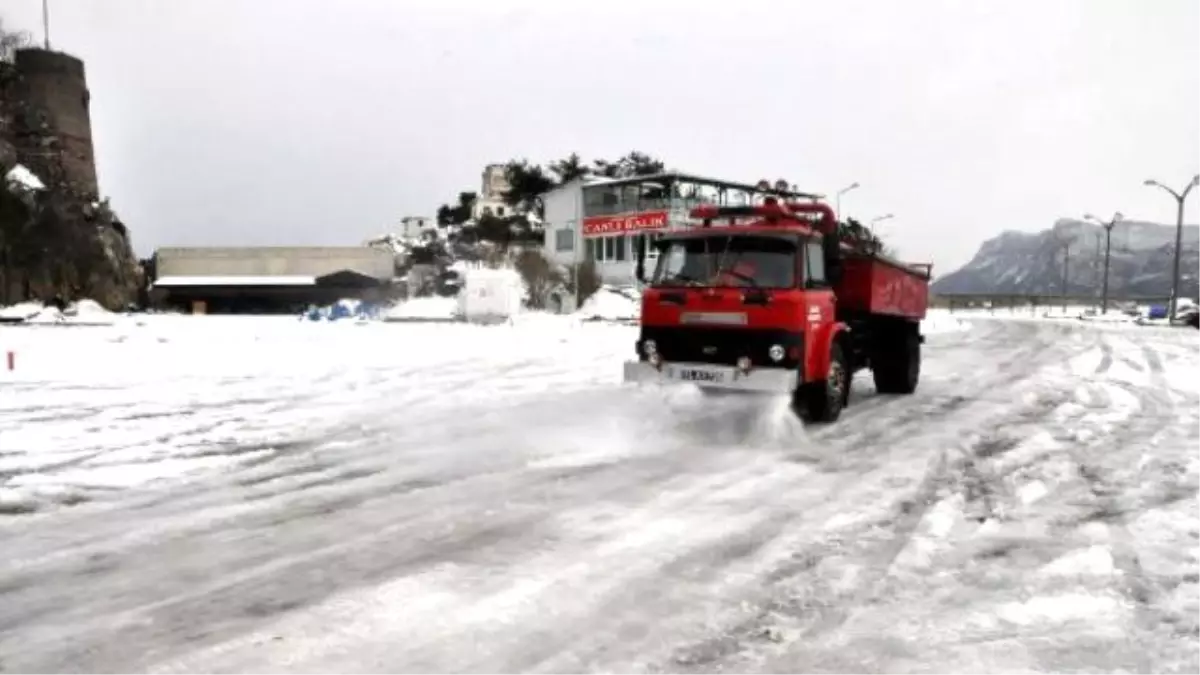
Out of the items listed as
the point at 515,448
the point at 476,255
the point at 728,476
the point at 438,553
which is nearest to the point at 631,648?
the point at 438,553

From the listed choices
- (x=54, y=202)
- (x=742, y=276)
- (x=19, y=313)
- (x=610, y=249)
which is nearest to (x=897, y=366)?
(x=742, y=276)

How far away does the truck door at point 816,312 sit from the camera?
32.3 feet

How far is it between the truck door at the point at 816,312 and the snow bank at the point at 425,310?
3226 centimetres

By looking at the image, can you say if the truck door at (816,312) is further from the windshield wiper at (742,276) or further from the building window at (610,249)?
the building window at (610,249)

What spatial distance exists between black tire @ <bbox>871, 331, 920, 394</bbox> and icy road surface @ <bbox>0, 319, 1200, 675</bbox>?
163 centimetres

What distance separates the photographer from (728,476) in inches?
301

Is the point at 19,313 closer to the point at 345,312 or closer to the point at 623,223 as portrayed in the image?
the point at 345,312

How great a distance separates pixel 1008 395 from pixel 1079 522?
8302mm

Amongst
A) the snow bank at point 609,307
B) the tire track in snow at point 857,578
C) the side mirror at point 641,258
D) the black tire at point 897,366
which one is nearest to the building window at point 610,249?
the snow bank at point 609,307

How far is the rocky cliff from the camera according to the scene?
5169 cm

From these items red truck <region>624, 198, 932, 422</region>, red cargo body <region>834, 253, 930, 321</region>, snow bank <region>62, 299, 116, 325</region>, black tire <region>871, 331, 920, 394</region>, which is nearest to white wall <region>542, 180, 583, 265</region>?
snow bank <region>62, 299, 116, 325</region>

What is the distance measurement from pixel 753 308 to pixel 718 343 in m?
0.57

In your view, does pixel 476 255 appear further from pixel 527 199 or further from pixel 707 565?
pixel 707 565

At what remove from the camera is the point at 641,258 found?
10.9 metres
